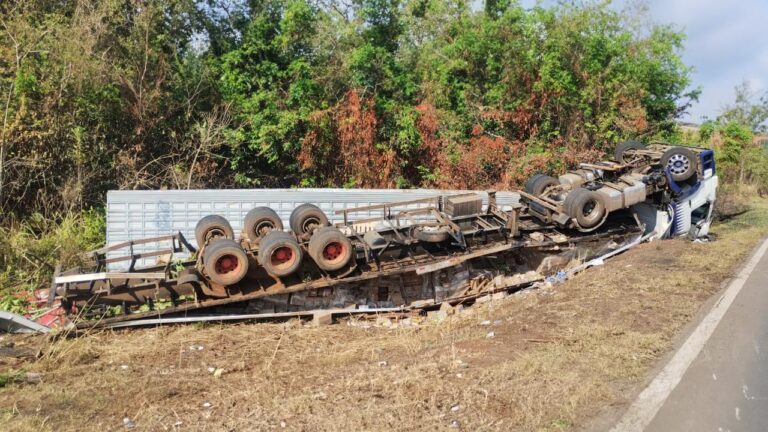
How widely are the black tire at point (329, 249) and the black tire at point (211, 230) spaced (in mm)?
1851

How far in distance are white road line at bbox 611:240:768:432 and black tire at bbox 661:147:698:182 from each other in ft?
13.0

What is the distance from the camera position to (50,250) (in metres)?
10.6

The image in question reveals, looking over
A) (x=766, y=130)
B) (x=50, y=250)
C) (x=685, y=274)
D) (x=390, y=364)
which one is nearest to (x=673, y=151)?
(x=685, y=274)

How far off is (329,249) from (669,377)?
494 cm

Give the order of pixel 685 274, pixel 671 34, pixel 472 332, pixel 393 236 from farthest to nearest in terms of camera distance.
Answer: pixel 671 34 < pixel 393 236 < pixel 685 274 < pixel 472 332

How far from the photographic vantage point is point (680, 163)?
11.2 m

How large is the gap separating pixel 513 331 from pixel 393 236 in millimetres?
3505

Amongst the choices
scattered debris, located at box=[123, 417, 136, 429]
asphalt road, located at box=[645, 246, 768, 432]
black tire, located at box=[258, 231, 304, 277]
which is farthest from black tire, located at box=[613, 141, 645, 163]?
scattered debris, located at box=[123, 417, 136, 429]

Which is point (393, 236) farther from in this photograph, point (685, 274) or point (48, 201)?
point (48, 201)

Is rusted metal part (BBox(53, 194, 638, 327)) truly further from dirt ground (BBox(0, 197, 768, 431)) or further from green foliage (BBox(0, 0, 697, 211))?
green foliage (BBox(0, 0, 697, 211))

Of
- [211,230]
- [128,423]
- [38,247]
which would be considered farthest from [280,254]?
[38,247]

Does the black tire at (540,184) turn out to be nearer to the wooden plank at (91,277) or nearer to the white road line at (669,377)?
the white road line at (669,377)

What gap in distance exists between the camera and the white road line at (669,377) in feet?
14.6

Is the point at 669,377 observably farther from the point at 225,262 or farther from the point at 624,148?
the point at 624,148
